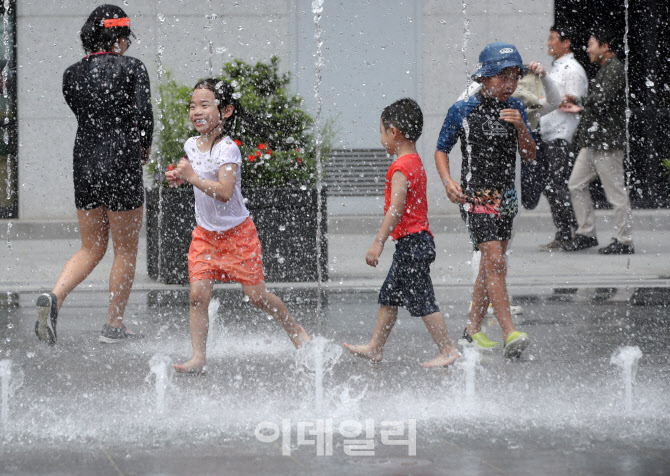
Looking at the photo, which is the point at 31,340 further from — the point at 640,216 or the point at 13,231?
the point at 640,216

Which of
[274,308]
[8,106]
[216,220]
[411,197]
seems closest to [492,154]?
[411,197]

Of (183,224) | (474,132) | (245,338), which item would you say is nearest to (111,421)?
(245,338)

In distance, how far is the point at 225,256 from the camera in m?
5.56

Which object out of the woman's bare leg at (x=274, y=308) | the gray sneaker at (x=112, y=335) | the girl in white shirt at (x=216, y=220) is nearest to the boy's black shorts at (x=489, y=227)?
the woman's bare leg at (x=274, y=308)

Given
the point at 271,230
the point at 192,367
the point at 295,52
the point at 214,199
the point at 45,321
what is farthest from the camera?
the point at 295,52

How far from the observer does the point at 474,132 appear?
234 inches

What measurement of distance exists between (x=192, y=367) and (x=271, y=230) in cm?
361

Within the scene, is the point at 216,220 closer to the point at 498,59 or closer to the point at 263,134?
the point at 498,59

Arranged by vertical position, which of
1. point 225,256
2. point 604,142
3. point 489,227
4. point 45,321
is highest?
point 604,142

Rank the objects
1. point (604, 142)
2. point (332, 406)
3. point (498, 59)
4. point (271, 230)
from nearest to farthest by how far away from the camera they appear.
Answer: point (332, 406) < point (498, 59) < point (271, 230) < point (604, 142)

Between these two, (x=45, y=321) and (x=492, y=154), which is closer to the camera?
(x=492, y=154)

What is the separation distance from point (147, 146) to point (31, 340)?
1303 mm

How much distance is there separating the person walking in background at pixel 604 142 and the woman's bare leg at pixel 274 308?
571 cm

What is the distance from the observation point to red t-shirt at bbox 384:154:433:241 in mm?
5527
